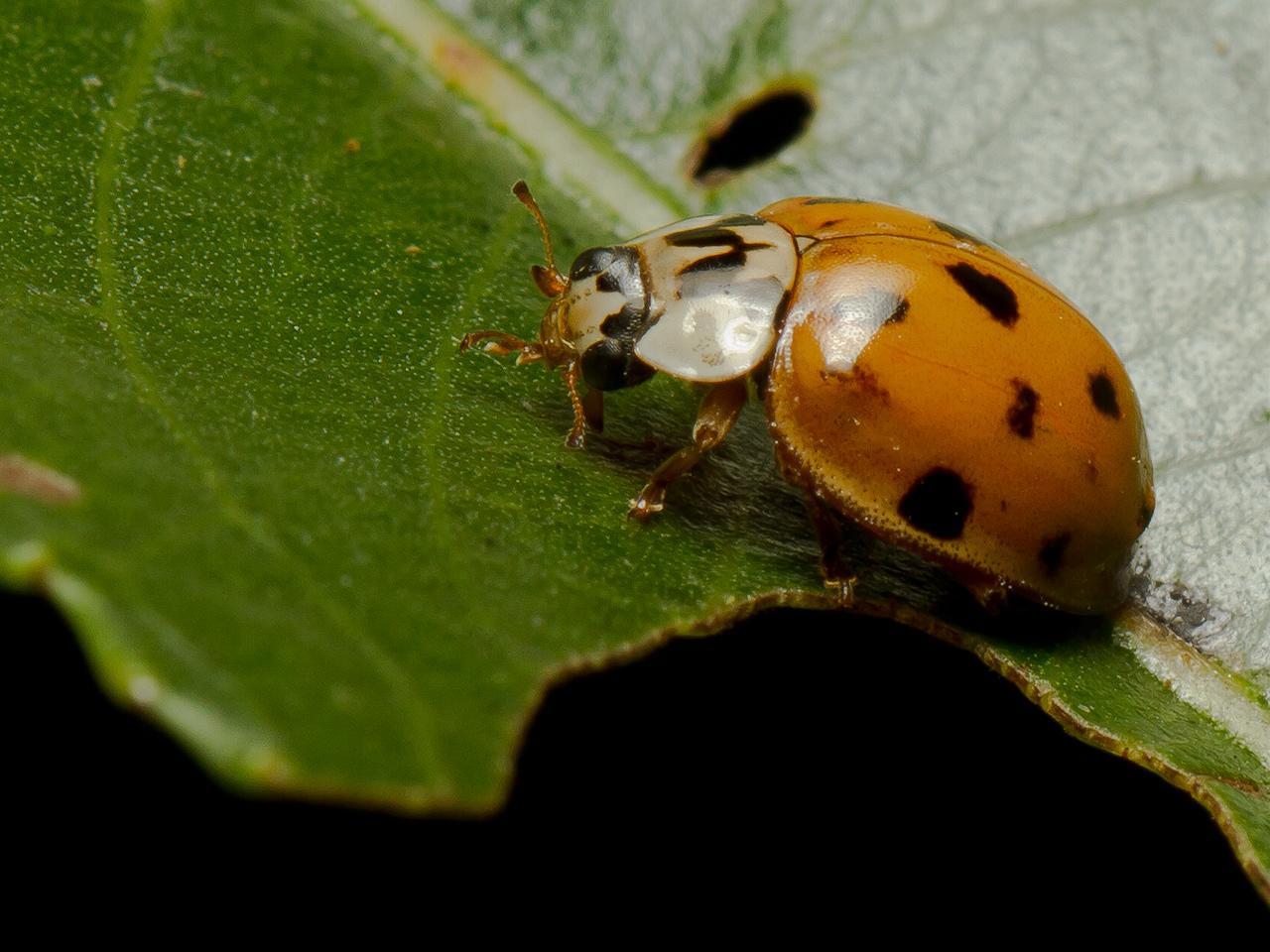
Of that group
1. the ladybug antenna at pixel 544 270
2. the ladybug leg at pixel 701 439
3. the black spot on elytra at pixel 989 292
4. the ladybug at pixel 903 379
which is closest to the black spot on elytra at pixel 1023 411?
the ladybug at pixel 903 379

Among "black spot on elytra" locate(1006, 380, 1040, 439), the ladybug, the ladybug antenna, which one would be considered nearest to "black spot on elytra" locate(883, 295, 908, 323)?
the ladybug

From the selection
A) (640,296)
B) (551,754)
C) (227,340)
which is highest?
(640,296)

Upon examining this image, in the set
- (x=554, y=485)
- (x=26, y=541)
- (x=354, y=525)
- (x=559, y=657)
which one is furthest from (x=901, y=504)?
(x=26, y=541)

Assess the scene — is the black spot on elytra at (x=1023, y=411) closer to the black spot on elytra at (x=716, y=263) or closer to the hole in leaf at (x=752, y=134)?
the black spot on elytra at (x=716, y=263)

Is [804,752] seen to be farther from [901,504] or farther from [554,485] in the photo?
[554,485]

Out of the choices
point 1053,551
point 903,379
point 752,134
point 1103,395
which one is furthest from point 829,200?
point 1053,551
